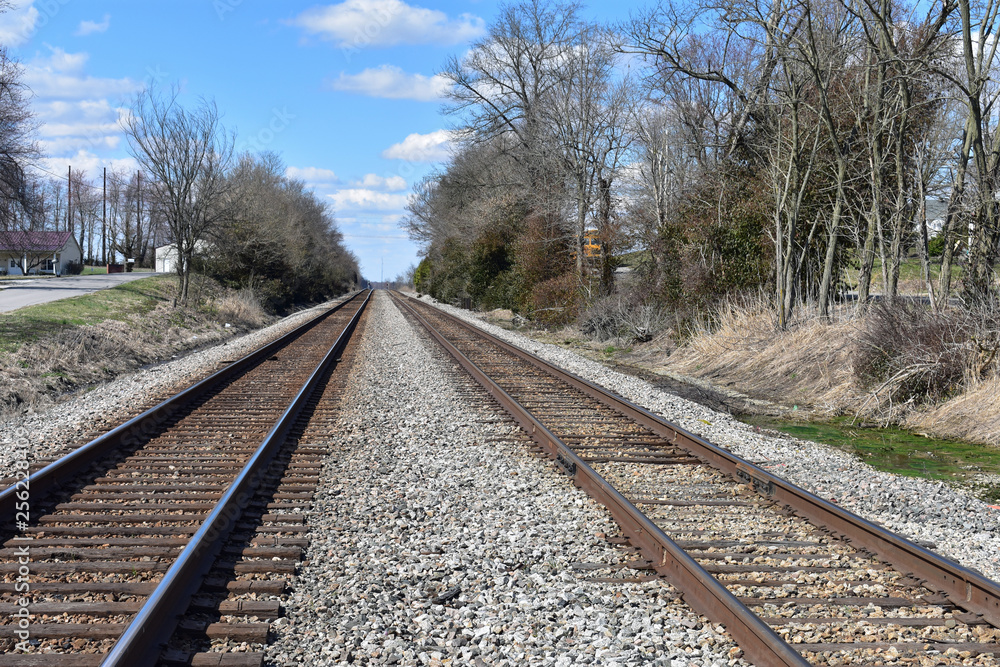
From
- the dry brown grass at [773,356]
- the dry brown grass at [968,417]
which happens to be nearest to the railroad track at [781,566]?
the dry brown grass at [968,417]

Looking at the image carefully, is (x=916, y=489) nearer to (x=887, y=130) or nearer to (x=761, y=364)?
(x=761, y=364)

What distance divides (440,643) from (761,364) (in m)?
11.5

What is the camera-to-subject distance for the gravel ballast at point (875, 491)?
527cm

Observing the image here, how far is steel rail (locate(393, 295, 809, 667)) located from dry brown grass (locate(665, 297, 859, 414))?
6029 millimetres

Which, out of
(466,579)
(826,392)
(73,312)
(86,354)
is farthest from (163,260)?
(466,579)

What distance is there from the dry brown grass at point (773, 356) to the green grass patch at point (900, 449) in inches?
42.1

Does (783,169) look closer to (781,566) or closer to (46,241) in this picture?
(781,566)

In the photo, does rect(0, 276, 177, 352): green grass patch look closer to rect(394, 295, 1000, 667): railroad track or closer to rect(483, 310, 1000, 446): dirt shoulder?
rect(483, 310, 1000, 446): dirt shoulder

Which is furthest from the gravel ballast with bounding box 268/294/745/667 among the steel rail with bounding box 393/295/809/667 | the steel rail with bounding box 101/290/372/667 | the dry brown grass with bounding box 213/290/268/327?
the dry brown grass with bounding box 213/290/268/327

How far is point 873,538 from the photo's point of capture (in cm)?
489

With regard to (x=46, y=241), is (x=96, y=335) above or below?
below

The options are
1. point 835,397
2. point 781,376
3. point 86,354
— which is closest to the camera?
point 835,397

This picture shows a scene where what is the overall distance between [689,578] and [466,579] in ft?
4.27

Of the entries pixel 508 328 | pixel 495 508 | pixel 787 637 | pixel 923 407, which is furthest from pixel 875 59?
pixel 508 328
